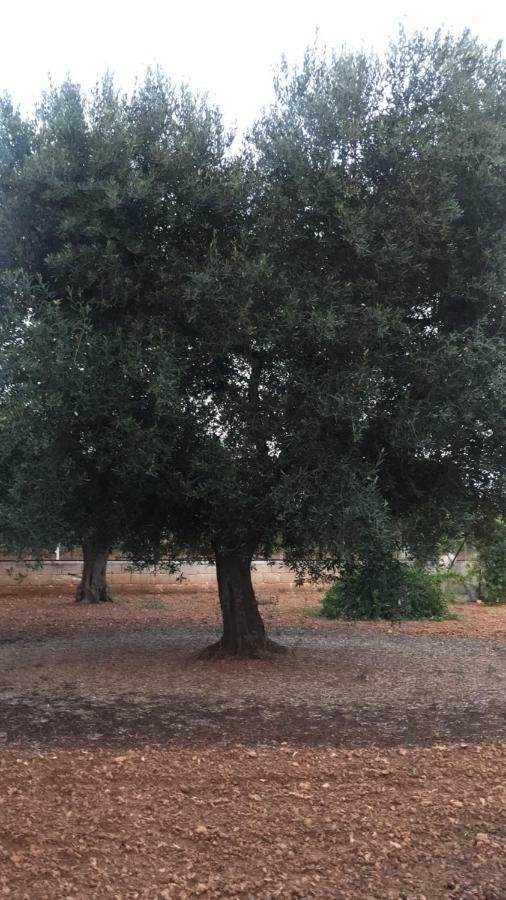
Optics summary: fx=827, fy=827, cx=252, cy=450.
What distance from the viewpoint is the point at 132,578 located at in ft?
62.7

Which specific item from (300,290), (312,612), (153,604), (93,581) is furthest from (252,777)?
(93,581)

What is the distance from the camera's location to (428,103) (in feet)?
26.0

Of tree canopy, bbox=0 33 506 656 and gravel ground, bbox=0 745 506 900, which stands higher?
tree canopy, bbox=0 33 506 656

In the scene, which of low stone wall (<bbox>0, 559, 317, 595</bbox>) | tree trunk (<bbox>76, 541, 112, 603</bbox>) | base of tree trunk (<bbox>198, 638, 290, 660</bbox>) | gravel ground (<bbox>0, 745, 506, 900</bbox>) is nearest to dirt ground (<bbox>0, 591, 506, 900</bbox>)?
gravel ground (<bbox>0, 745, 506, 900</bbox>)

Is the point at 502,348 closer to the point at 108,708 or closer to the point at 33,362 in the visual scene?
the point at 33,362

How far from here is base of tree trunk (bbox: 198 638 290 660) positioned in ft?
32.2

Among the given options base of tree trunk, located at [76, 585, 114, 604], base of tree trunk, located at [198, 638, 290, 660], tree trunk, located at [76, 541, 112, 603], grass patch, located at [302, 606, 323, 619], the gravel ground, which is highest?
tree trunk, located at [76, 541, 112, 603]

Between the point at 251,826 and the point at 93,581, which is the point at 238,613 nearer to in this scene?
the point at 251,826

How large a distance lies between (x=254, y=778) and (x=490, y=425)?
3.80 meters

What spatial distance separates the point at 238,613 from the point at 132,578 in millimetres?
9680

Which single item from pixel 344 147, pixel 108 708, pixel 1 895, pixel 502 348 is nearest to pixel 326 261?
pixel 344 147

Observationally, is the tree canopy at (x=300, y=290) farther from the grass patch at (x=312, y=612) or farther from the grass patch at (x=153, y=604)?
the grass patch at (x=153, y=604)

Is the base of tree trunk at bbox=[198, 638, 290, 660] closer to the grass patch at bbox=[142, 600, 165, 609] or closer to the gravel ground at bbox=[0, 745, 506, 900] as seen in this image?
the gravel ground at bbox=[0, 745, 506, 900]

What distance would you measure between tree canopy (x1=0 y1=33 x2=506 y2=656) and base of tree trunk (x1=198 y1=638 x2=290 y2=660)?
208 cm
